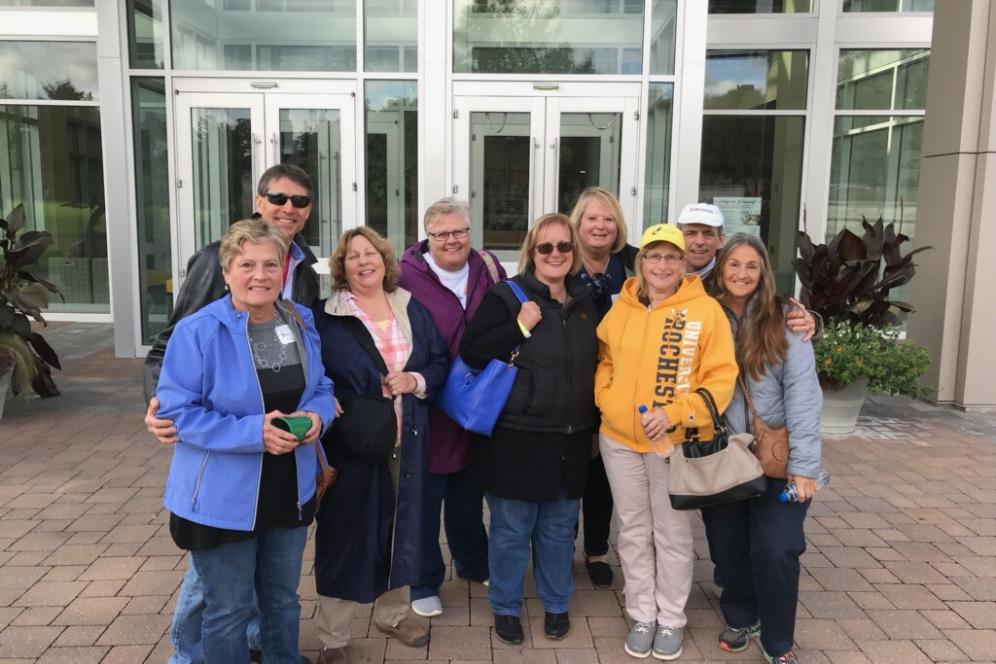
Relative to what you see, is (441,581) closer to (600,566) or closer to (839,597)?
(600,566)

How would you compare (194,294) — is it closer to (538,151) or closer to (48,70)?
(538,151)

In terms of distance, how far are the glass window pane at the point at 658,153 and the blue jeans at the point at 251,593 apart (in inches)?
265

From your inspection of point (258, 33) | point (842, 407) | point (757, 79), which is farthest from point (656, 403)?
point (757, 79)

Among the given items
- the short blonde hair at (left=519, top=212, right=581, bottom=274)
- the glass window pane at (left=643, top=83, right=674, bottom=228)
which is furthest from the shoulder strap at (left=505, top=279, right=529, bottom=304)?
the glass window pane at (left=643, top=83, right=674, bottom=228)

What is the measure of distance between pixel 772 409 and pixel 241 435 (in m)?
1.94

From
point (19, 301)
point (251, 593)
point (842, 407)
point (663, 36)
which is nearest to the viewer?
point (251, 593)

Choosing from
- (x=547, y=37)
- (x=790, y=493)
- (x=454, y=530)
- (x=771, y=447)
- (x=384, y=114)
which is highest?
(x=547, y=37)

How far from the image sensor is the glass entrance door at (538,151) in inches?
332

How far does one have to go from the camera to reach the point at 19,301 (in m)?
6.57

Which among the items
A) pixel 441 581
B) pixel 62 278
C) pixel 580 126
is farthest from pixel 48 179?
pixel 441 581

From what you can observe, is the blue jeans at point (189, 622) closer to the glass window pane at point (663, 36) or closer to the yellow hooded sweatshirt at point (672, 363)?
the yellow hooded sweatshirt at point (672, 363)

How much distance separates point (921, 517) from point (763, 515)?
2357 mm

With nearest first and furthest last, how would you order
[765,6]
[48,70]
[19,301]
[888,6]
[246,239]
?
[246,239] → [19,301] → [888,6] → [765,6] → [48,70]

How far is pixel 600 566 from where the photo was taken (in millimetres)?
3840
